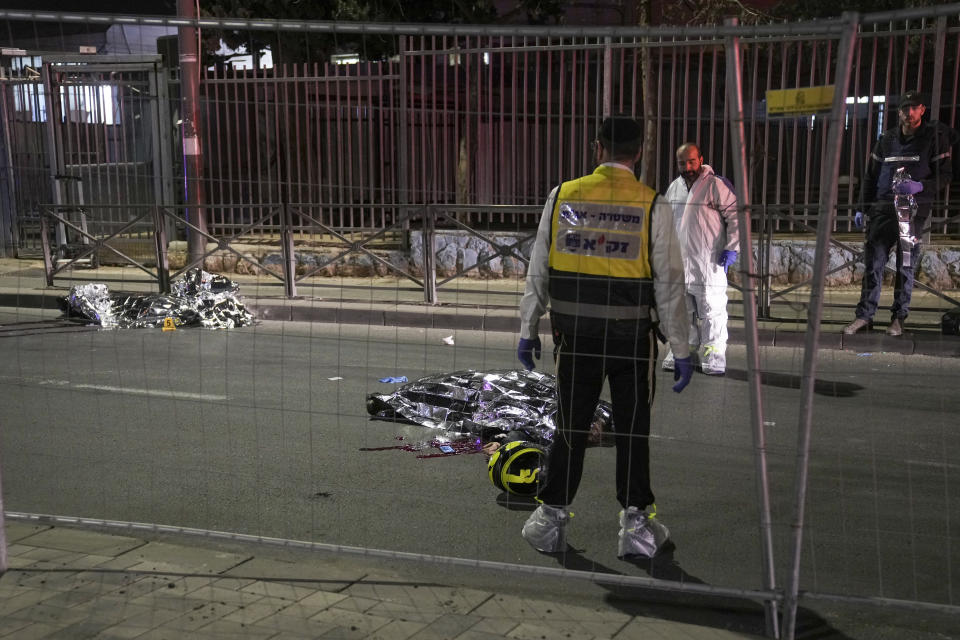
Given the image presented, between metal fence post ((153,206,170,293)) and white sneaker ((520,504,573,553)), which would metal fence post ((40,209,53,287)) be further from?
white sneaker ((520,504,573,553))

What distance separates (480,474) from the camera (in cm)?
557

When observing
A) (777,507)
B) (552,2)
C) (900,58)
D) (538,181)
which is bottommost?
(777,507)

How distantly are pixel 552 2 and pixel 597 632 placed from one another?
16.7 meters

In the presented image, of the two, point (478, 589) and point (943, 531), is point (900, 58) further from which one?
point (478, 589)

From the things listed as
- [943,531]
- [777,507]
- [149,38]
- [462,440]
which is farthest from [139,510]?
[149,38]

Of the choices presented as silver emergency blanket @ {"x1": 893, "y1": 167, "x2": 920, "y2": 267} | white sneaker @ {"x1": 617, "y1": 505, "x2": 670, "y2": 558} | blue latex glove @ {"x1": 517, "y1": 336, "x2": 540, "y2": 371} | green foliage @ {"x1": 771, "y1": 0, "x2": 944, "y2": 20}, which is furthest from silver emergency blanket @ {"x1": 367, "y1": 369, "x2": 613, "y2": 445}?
green foliage @ {"x1": 771, "y1": 0, "x2": 944, "y2": 20}

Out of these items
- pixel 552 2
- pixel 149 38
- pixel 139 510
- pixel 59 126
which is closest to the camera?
pixel 139 510

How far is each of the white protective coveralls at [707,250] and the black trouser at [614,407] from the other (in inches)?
146

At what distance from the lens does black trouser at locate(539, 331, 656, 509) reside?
4.28 metres

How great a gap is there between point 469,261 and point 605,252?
957cm

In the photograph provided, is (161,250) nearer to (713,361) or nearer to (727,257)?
(713,361)

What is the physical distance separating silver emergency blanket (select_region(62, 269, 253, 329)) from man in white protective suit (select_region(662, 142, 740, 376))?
202 inches

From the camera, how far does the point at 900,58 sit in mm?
14188

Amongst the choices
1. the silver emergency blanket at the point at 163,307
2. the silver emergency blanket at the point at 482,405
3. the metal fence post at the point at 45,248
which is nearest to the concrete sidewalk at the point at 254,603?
the silver emergency blanket at the point at 482,405
